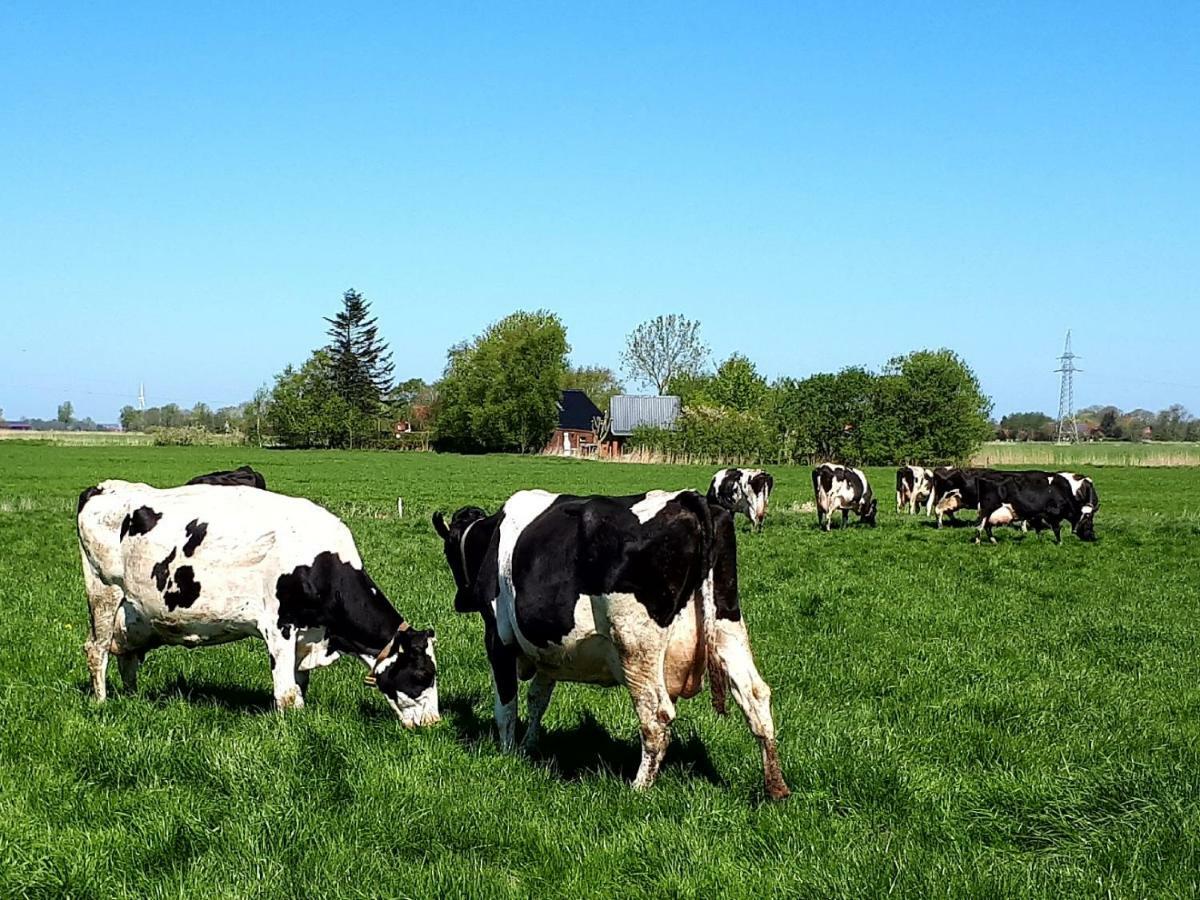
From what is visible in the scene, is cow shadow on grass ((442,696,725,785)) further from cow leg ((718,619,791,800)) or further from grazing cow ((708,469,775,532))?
grazing cow ((708,469,775,532))

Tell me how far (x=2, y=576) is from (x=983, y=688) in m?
14.3

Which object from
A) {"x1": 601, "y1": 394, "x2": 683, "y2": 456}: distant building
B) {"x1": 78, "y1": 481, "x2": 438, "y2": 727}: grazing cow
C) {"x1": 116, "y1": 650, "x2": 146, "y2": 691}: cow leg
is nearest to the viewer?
{"x1": 78, "y1": 481, "x2": 438, "y2": 727}: grazing cow

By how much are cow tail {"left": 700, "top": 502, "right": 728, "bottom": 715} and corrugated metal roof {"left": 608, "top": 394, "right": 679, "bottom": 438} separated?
90.1m

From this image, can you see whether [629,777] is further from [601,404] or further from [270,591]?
[601,404]

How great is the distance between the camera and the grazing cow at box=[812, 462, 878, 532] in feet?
95.1

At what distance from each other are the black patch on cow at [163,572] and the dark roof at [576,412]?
95.7 meters

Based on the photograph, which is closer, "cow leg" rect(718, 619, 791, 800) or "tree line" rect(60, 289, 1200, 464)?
"cow leg" rect(718, 619, 791, 800)


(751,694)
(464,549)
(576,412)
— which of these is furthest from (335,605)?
(576,412)

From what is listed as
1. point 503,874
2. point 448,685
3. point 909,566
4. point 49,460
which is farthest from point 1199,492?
point 49,460

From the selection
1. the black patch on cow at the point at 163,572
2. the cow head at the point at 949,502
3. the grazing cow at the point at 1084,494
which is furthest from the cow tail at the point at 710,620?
the cow head at the point at 949,502

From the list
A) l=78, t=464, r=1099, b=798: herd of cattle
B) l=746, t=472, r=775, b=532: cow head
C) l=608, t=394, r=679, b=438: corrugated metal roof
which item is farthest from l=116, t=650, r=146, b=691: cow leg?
l=608, t=394, r=679, b=438: corrugated metal roof

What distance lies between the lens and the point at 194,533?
26.5ft

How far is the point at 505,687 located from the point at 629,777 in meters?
1.06

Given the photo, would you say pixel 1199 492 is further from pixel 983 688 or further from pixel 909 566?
pixel 983 688
